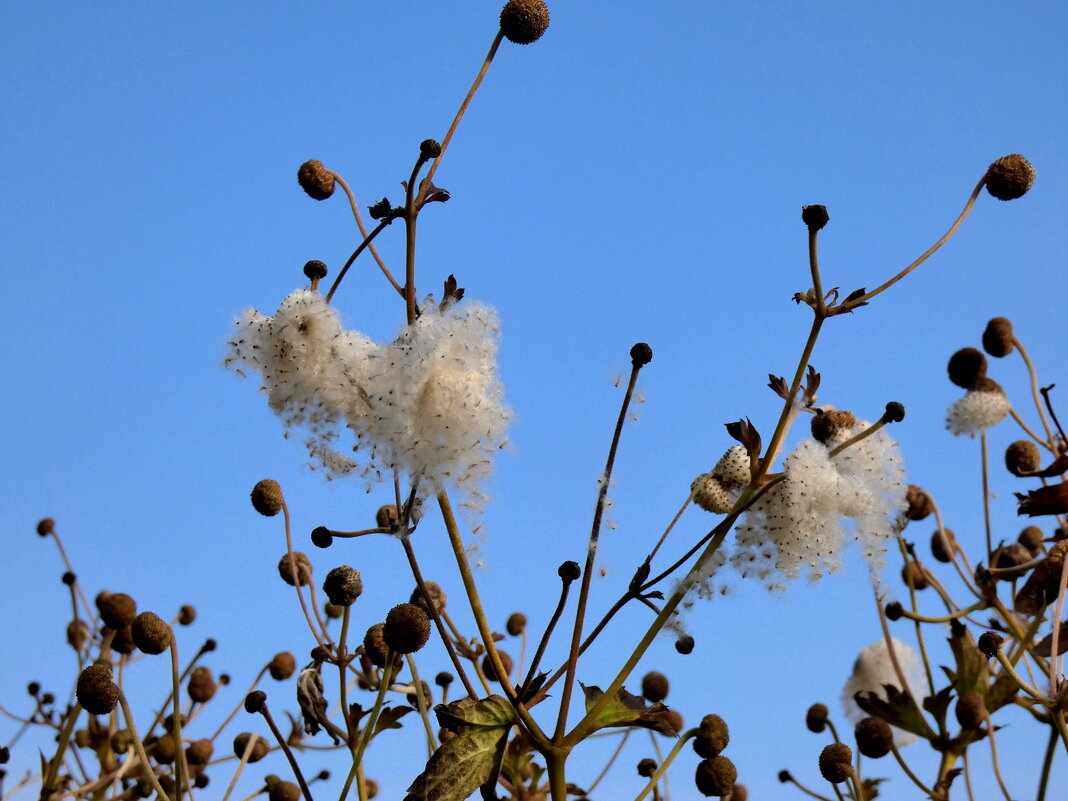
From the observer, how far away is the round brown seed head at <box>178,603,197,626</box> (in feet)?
17.6

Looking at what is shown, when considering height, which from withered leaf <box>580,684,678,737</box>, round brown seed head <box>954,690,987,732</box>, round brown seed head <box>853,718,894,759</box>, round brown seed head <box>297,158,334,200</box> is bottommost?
withered leaf <box>580,684,678,737</box>

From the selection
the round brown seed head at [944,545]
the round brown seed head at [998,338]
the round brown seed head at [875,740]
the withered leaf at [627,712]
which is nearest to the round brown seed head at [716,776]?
the withered leaf at [627,712]

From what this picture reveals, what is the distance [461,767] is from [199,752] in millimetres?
2563

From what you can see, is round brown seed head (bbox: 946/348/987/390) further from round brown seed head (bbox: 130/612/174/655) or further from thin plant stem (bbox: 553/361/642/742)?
round brown seed head (bbox: 130/612/174/655)

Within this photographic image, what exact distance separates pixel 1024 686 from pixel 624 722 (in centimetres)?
128

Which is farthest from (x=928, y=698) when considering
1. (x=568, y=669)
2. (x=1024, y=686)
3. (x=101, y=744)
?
(x=101, y=744)

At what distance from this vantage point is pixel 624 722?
8.41ft

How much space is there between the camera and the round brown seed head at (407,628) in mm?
2689

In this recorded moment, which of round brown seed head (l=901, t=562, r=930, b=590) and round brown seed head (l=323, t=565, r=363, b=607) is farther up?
round brown seed head (l=901, t=562, r=930, b=590)

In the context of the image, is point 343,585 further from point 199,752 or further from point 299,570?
point 199,752

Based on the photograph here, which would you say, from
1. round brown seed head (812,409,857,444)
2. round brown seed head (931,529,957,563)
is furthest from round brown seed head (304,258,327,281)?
round brown seed head (931,529,957,563)

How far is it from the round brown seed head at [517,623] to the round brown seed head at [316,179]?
2272 millimetres

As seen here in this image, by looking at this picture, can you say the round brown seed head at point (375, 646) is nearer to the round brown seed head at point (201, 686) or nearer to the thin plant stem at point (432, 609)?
the thin plant stem at point (432, 609)

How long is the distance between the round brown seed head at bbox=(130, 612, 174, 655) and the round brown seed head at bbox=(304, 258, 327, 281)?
1207mm
